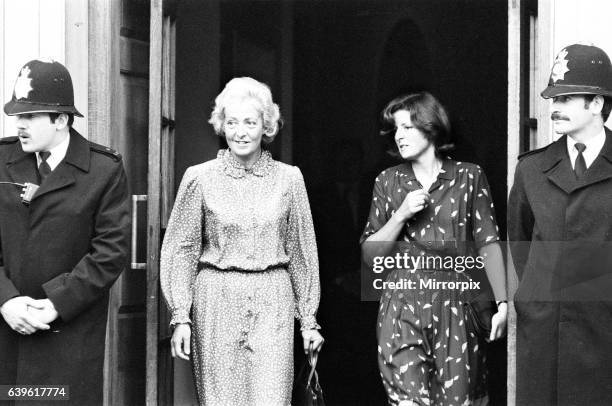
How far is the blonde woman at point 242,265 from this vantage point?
15.4 ft

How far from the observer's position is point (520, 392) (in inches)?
178

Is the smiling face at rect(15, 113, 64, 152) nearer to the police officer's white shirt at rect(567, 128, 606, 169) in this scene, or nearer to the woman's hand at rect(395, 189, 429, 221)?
the woman's hand at rect(395, 189, 429, 221)

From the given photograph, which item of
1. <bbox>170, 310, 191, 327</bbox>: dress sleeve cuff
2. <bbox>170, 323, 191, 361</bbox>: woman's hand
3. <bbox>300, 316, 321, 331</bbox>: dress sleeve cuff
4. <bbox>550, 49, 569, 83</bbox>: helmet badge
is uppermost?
<bbox>550, 49, 569, 83</bbox>: helmet badge

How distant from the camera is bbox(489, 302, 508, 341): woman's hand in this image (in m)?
4.73

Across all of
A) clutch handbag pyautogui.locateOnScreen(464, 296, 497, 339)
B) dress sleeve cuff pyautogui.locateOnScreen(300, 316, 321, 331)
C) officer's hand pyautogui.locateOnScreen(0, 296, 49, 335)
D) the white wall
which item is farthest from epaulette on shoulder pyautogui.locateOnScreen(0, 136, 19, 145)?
clutch handbag pyautogui.locateOnScreen(464, 296, 497, 339)

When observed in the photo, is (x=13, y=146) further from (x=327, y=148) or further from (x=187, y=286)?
(x=327, y=148)

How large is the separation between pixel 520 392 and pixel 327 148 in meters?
3.40

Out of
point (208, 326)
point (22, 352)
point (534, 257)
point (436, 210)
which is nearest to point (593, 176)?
point (534, 257)

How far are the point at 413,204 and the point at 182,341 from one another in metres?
1.12

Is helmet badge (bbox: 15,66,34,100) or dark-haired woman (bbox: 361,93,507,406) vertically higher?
helmet badge (bbox: 15,66,34,100)

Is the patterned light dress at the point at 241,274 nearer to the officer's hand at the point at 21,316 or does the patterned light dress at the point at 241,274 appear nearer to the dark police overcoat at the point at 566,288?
the officer's hand at the point at 21,316

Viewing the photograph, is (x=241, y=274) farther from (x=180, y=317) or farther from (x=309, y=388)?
(x=309, y=388)

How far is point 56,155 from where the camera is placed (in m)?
4.56

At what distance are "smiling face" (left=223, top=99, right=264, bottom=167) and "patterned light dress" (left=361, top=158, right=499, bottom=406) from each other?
2.11ft
